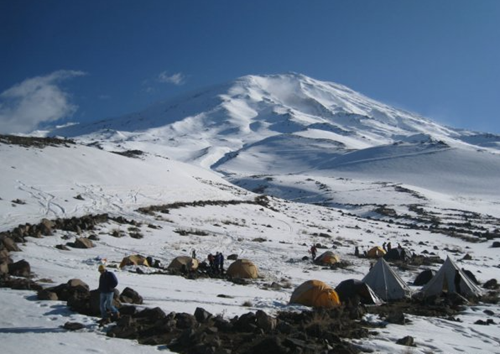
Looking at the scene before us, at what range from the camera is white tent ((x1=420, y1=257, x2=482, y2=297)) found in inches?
738

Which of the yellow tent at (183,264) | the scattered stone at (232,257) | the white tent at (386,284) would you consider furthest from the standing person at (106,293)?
the scattered stone at (232,257)

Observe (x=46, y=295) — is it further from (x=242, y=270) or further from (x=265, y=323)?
(x=242, y=270)

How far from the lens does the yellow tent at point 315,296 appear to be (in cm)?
1489

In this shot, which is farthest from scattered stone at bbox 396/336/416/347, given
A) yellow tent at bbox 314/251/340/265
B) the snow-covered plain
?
yellow tent at bbox 314/251/340/265

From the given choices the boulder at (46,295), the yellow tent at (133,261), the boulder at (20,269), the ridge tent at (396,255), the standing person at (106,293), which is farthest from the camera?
the ridge tent at (396,255)

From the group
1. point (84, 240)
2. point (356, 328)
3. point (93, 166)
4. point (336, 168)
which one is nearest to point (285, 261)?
point (84, 240)

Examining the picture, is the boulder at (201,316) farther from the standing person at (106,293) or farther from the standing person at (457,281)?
the standing person at (457,281)

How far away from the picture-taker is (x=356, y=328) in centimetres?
1145

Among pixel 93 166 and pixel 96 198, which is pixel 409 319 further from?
pixel 93 166

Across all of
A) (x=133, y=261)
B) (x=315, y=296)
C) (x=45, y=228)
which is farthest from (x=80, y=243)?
(x=315, y=296)

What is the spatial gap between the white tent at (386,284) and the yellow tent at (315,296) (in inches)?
158

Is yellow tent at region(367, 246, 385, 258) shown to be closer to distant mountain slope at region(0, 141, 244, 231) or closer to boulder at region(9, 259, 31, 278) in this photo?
distant mountain slope at region(0, 141, 244, 231)

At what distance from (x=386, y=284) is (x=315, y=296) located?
17.1 feet

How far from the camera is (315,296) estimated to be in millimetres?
14953
